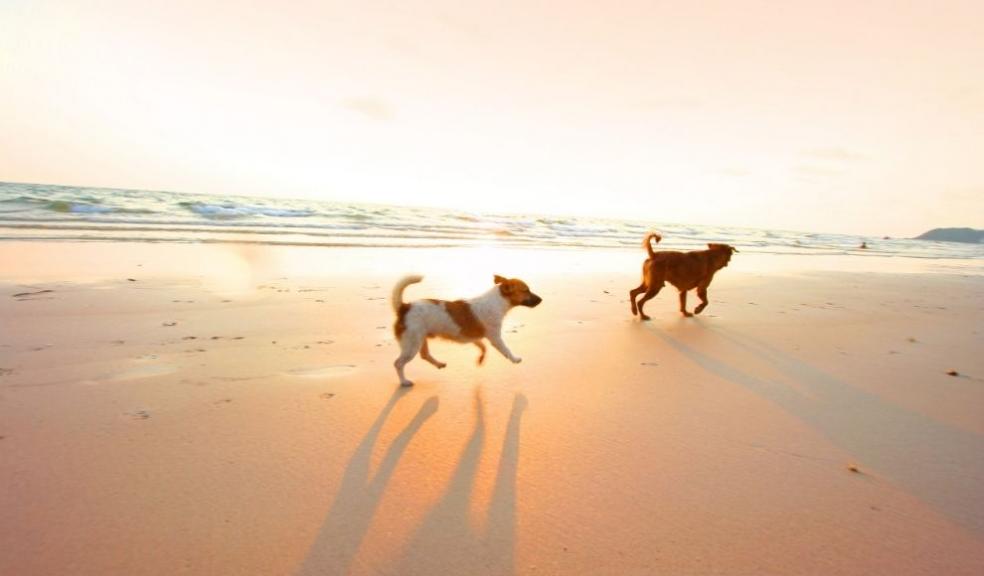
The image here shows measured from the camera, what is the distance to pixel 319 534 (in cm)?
205

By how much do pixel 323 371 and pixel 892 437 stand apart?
420 centimetres

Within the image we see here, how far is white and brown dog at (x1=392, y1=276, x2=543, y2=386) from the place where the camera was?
4156mm

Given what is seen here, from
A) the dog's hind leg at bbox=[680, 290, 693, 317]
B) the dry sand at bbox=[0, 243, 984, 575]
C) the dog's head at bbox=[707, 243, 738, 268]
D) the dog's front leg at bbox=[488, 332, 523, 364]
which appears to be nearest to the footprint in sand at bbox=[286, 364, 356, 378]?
the dry sand at bbox=[0, 243, 984, 575]

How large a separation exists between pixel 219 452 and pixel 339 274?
6.89m

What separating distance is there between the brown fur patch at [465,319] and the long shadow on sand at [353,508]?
1356mm

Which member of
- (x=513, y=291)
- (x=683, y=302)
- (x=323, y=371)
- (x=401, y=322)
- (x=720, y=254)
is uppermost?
(x=720, y=254)

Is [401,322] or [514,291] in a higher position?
[514,291]

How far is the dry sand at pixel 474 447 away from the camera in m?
2.00

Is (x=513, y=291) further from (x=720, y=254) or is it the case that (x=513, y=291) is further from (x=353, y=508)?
(x=720, y=254)

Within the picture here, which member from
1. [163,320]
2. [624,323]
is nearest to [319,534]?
[163,320]

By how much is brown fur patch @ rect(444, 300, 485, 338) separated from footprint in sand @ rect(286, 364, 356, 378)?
1015mm

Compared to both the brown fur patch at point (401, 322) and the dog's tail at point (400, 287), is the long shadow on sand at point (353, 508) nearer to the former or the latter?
the brown fur patch at point (401, 322)

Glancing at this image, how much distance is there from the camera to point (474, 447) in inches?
115

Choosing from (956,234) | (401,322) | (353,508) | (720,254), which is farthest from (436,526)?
(956,234)
